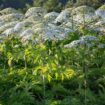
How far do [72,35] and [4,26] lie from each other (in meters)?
2.99

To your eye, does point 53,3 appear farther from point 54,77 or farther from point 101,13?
point 54,77

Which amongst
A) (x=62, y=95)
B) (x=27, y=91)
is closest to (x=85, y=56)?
(x=62, y=95)

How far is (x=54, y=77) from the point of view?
1287cm

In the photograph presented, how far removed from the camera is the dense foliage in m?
11.1

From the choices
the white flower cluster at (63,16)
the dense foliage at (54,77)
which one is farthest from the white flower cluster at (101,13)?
the dense foliage at (54,77)

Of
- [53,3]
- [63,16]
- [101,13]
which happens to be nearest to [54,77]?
[101,13]

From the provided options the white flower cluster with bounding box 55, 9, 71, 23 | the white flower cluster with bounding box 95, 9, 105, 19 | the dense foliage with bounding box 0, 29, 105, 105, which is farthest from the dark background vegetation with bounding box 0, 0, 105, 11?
the dense foliage with bounding box 0, 29, 105, 105

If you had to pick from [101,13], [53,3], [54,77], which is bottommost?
[54,77]

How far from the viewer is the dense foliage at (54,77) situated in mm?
11070

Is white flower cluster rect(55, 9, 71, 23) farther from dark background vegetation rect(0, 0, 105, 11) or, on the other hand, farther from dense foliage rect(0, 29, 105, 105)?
dark background vegetation rect(0, 0, 105, 11)

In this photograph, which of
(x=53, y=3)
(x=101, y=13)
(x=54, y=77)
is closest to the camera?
(x=54, y=77)

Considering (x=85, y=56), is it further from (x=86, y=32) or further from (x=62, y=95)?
(x=86, y=32)

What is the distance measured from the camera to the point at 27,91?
11.6m

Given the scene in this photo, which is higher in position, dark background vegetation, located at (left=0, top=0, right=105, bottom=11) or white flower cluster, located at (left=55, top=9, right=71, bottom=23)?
dark background vegetation, located at (left=0, top=0, right=105, bottom=11)
